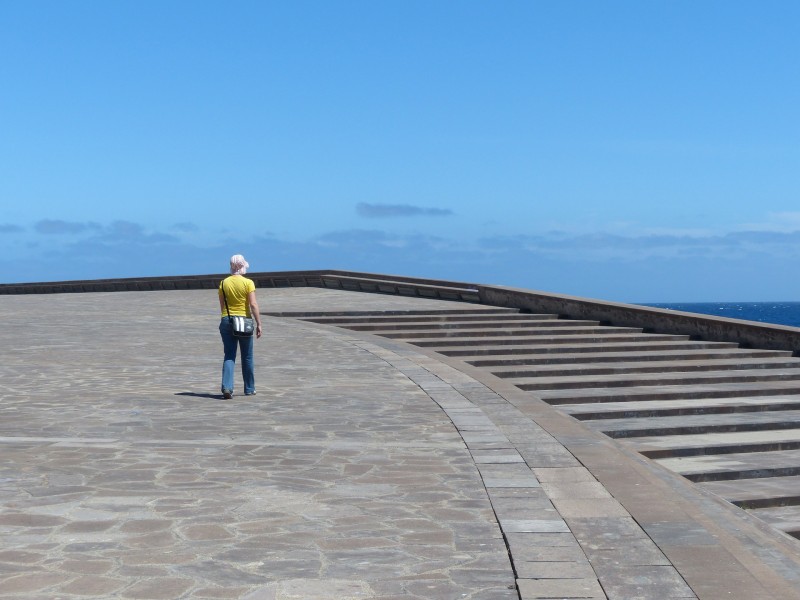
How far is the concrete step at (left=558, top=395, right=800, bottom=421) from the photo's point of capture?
425 inches

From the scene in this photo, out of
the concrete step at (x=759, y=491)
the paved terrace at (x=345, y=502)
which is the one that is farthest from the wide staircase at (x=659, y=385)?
the paved terrace at (x=345, y=502)

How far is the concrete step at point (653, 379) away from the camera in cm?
1245

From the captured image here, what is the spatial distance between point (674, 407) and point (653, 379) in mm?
1573

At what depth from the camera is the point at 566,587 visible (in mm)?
4383

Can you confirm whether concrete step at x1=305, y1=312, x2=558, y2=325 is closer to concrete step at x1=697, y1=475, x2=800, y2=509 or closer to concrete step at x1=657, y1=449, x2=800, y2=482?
concrete step at x1=657, y1=449, x2=800, y2=482

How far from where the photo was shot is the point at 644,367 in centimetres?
1366

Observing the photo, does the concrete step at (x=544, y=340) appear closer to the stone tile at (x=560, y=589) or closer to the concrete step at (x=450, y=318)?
the concrete step at (x=450, y=318)

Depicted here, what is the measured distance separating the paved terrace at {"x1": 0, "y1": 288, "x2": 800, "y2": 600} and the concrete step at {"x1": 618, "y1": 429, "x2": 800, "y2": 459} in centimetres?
97

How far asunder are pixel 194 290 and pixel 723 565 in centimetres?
2709

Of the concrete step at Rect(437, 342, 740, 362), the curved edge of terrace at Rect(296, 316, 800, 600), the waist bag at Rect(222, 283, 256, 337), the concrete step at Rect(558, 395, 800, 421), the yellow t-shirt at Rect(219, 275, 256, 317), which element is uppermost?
the yellow t-shirt at Rect(219, 275, 256, 317)

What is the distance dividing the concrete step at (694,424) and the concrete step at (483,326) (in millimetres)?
6109

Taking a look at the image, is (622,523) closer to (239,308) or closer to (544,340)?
(239,308)

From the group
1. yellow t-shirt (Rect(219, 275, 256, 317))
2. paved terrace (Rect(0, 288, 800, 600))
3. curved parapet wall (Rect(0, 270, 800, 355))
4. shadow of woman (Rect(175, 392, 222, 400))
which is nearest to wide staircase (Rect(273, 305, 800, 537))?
curved parapet wall (Rect(0, 270, 800, 355))

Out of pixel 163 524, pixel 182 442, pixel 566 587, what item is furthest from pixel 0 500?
pixel 566 587
